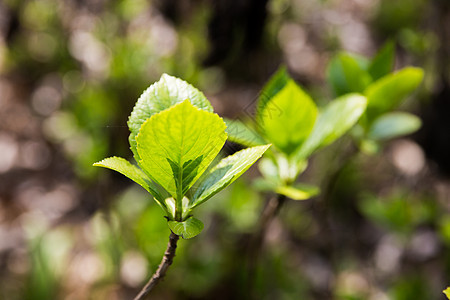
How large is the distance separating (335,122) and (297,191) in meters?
0.13

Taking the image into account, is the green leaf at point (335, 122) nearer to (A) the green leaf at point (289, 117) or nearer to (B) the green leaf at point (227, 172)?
(A) the green leaf at point (289, 117)

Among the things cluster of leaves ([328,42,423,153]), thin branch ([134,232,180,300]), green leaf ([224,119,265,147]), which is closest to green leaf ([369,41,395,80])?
cluster of leaves ([328,42,423,153])

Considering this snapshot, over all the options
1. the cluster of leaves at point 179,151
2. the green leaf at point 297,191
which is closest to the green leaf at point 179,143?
the cluster of leaves at point 179,151

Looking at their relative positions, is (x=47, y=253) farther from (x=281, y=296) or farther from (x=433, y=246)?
(x=433, y=246)

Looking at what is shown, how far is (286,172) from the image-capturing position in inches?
28.8

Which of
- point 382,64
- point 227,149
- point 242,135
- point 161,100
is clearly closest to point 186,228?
point 161,100

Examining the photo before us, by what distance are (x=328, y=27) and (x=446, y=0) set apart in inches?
48.2

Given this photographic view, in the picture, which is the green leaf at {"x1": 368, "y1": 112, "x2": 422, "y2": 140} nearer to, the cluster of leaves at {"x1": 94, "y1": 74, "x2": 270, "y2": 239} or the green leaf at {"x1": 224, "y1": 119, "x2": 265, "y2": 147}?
the green leaf at {"x1": 224, "y1": 119, "x2": 265, "y2": 147}

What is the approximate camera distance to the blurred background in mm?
1346

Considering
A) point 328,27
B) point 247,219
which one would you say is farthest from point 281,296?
point 328,27

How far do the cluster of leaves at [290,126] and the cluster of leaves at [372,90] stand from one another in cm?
14

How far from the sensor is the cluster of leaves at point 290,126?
670 mm

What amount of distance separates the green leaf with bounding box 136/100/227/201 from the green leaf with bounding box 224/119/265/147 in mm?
197

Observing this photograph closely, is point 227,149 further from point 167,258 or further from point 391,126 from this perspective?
point 167,258
